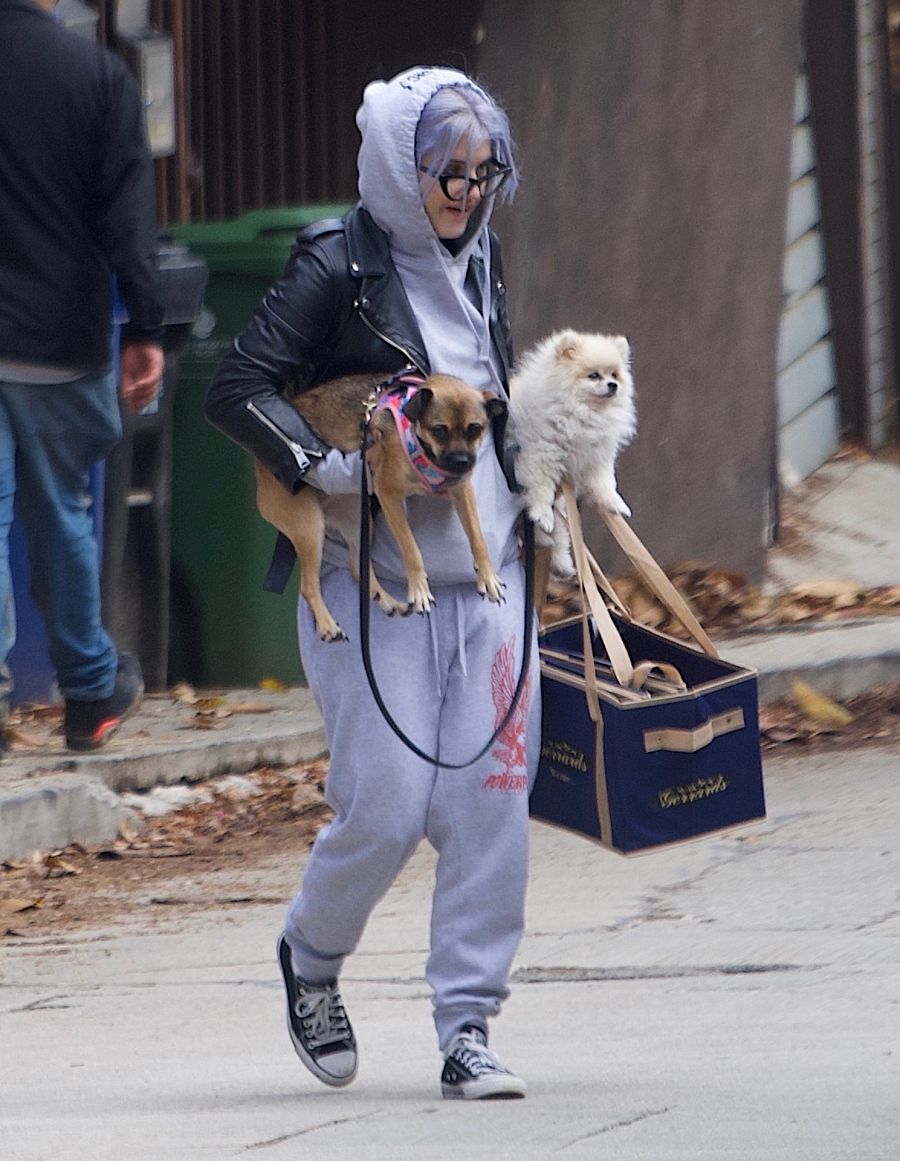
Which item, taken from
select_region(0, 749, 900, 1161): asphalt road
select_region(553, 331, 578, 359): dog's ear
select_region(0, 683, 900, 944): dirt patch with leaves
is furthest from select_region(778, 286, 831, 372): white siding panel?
select_region(553, 331, 578, 359): dog's ear

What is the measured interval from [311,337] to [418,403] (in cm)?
24

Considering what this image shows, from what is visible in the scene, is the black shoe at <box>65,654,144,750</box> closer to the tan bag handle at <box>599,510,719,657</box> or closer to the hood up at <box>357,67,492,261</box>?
the tan bag handle at <box>599,510,719,657</box>

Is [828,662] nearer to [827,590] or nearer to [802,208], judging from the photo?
[827,590]

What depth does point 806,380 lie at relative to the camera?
10977mm

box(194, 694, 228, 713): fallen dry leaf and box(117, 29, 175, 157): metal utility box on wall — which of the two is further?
box(117, 29, 175, 157): metal utility box on wall

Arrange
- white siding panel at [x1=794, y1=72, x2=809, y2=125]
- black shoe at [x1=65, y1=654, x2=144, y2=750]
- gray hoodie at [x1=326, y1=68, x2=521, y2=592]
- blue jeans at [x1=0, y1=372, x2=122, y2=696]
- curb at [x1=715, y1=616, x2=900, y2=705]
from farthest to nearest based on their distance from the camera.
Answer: white siding panel at [x1=794, y1=72, x2=809, y2=125]
curb at [x1=715, y1=616, x2=900, y2=705]
black shoe at [x1=65, y1=654, x2=144, y2=750]
blue jeans at [x1=0, y1=372, x2=122, y2=696]
gray hoodie at [x1=326, y1=68, x2=521, y2=592]

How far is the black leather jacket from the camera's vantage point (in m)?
3.88

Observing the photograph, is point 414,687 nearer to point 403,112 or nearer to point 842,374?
point 403,112

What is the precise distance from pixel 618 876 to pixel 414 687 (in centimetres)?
217

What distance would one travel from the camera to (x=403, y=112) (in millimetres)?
3840

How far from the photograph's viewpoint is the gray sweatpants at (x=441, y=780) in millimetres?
3898

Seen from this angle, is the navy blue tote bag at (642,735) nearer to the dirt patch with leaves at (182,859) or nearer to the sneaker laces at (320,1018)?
the sneaker laces at (320,1018)

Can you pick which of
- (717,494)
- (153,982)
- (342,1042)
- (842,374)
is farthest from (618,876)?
(842,374)

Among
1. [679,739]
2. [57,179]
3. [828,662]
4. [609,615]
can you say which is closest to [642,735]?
[679,739]
